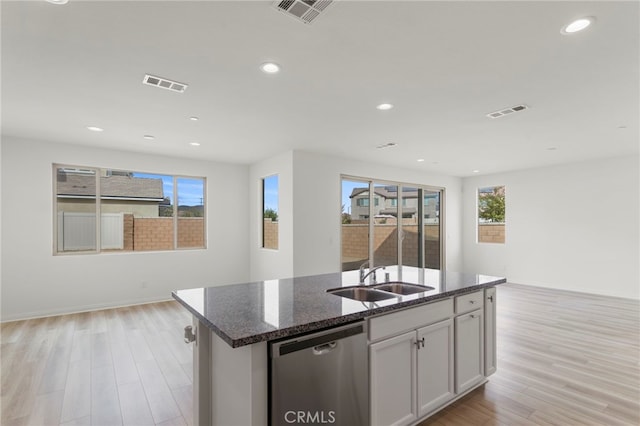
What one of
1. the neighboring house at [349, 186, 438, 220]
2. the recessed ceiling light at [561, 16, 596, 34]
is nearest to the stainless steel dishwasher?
the recessed ceiling light at [561, 16, 596, 34]

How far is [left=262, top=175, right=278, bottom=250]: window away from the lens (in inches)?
230

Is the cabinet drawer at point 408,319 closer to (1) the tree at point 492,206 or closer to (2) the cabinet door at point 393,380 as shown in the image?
(2) the cabinet door at point 393,380

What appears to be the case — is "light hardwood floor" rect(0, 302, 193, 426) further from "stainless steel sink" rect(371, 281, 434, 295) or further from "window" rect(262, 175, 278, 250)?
"window" rect(262, 175, 278, 250)

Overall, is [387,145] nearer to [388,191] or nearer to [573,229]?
[388,191]

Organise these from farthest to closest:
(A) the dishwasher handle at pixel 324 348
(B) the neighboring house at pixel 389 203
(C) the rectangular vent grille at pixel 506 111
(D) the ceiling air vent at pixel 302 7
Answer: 1. (B) the neighboring house at pixel 389 203
2. (C) the rectangular vent grille at pixel 506 111
3. (D) the ceiling air vent at pixel 302 7
4. (A) the dishwasher handle at pixel 324 348

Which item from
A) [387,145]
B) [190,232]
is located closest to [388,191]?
[387,145]

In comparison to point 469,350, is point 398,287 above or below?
above

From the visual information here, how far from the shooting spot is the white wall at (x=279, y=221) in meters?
5.25

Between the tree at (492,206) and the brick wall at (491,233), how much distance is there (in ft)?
0.40

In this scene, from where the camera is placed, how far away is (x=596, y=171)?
6.17 meters

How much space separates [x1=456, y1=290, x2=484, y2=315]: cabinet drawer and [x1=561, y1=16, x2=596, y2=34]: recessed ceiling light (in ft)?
6.06

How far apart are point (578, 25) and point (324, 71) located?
1627 mm

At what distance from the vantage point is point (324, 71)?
255 centimetres

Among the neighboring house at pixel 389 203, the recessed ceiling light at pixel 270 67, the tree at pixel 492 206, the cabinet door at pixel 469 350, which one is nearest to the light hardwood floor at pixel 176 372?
the cabinet door at pixel 469 350
